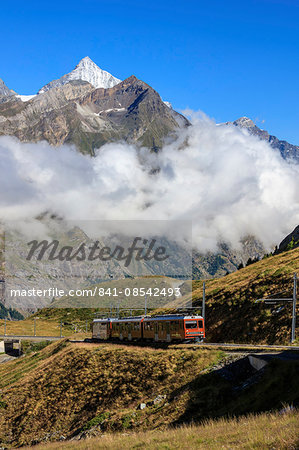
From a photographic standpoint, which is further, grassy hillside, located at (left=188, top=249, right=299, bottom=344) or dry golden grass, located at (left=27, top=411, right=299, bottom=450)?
grassy hillside, located at (left=188, top=249, right=299, bottom=344)

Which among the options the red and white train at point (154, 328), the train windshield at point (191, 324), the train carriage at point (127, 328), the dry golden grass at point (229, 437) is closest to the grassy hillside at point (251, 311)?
the red and white train at point (154, 328)

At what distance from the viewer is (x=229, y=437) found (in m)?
21.0

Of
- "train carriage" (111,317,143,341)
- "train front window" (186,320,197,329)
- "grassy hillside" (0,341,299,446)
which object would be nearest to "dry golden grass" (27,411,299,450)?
"grassy hillside" (0,341,299,446)

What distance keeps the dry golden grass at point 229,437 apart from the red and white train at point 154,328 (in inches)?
956

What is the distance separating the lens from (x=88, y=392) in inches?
1702

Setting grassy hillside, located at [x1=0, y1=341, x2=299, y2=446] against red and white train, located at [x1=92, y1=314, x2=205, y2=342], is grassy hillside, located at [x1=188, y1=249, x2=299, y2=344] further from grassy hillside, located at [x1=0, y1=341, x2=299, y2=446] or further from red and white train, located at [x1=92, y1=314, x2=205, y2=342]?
grassy hillside, located at [x1=0, y1=341, x2=299, y2=446]

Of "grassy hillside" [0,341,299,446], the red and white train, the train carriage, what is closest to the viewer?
"grassy hillside" [0,341,299,446]

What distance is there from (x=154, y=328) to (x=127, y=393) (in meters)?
17.4

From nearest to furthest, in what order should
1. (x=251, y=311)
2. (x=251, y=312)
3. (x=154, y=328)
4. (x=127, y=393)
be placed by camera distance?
(x=127, y=393) < (x=154, y=328) < (x=251, y=312) < (x=251, y=311)

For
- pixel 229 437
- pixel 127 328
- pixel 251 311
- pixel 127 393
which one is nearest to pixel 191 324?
pixel 251 311

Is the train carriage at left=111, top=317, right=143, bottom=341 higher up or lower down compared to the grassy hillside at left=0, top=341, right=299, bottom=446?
higher up

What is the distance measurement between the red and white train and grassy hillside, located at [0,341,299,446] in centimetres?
446

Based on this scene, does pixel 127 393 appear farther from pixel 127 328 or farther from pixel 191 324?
pixel 127 328

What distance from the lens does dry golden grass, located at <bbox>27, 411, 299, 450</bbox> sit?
1855 cm
